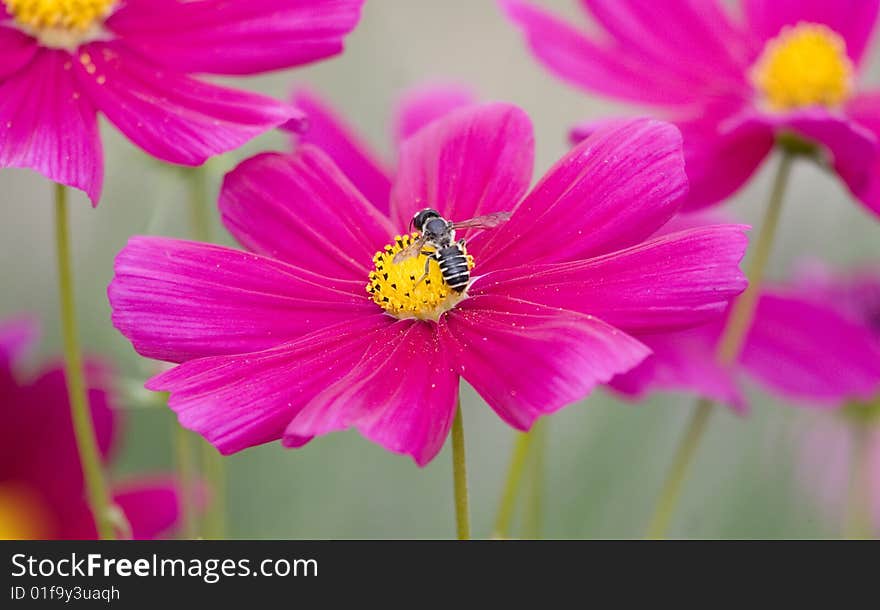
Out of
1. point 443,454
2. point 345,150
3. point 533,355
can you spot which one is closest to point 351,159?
point 345,150

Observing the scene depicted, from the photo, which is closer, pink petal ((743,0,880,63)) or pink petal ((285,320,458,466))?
pink petal ((285,320,458,466))

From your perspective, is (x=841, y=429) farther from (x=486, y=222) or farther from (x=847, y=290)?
(x=486, y=222)

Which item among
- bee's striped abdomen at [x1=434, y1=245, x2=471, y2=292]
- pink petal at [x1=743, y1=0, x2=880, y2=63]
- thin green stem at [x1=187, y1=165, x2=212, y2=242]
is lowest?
bee's striped abdomen at [x1=434, y1=245, x2=471, y2=292]

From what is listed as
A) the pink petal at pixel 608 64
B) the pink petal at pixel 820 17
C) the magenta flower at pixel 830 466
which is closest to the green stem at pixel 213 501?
the pink petal at pixel 608 64

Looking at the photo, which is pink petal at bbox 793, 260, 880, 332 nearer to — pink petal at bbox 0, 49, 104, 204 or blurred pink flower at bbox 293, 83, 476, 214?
blurred pink flower at bbox 293, 83, 476, 214

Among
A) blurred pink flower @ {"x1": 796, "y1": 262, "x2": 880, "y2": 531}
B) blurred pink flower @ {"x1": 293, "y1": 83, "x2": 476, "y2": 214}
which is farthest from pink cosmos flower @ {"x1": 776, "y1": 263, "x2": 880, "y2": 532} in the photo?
blurred pink flower @ {"x1": 293, "y1": 83, "x2": 476, "y2": 214}
